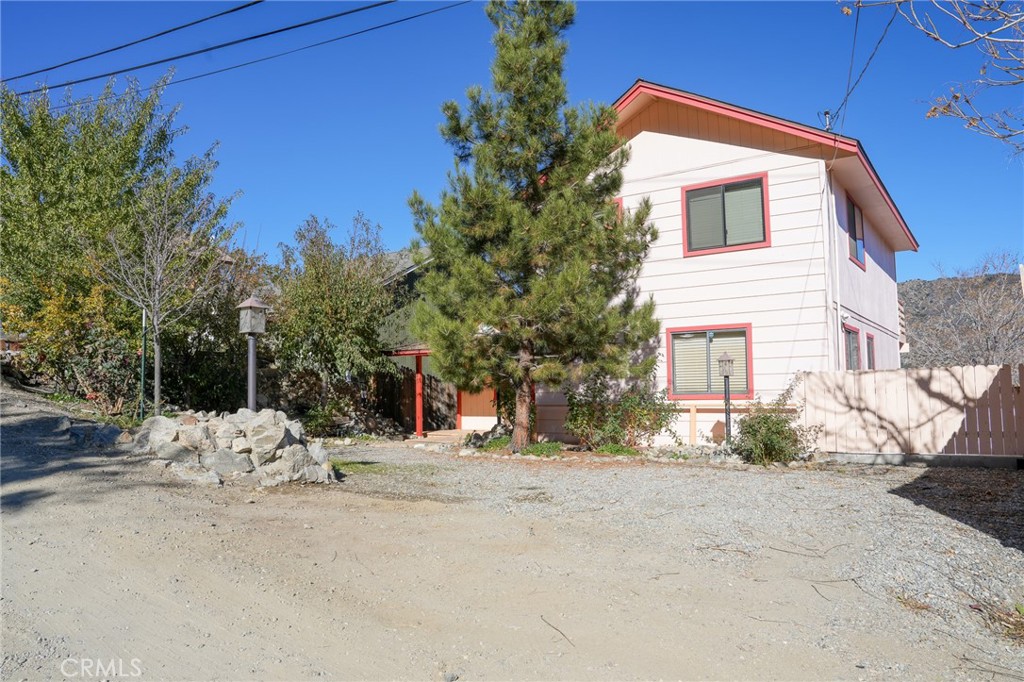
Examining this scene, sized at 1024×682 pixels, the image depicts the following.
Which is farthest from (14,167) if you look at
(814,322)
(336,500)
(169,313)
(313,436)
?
(814,322)

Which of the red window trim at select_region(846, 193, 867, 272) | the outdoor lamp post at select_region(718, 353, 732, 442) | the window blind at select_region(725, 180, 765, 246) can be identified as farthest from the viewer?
the red window trim at select_region(846, 193, 867, 272)

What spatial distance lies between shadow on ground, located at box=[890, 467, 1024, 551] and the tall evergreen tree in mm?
4628

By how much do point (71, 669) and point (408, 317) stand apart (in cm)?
1468

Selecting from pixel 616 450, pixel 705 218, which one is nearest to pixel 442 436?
pixel 616 450

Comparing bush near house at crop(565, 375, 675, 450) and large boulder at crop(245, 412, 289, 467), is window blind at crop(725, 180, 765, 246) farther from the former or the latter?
large boulder at crop(245, 412, 289, 467)

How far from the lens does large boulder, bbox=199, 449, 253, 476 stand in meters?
8.02

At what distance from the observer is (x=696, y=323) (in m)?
13.1

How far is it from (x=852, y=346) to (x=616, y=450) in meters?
5.38

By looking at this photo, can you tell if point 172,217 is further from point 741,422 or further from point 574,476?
point 741,422

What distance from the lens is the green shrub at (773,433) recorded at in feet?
35.9

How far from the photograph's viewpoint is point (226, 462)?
26.6 ft

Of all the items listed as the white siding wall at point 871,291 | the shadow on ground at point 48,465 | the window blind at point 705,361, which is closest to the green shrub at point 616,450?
the window blind at point 705,361

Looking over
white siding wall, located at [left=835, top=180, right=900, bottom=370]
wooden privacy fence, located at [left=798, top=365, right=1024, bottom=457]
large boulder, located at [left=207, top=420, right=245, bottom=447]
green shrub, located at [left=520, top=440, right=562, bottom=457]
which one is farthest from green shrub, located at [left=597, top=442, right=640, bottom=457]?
large boulder, located at [left=207, top=420, right=245, bottom=447]

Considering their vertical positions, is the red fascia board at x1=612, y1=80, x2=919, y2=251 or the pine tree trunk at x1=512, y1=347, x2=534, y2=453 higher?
the red fascia board at x1=612, y1=80, x2=919, y2=251
